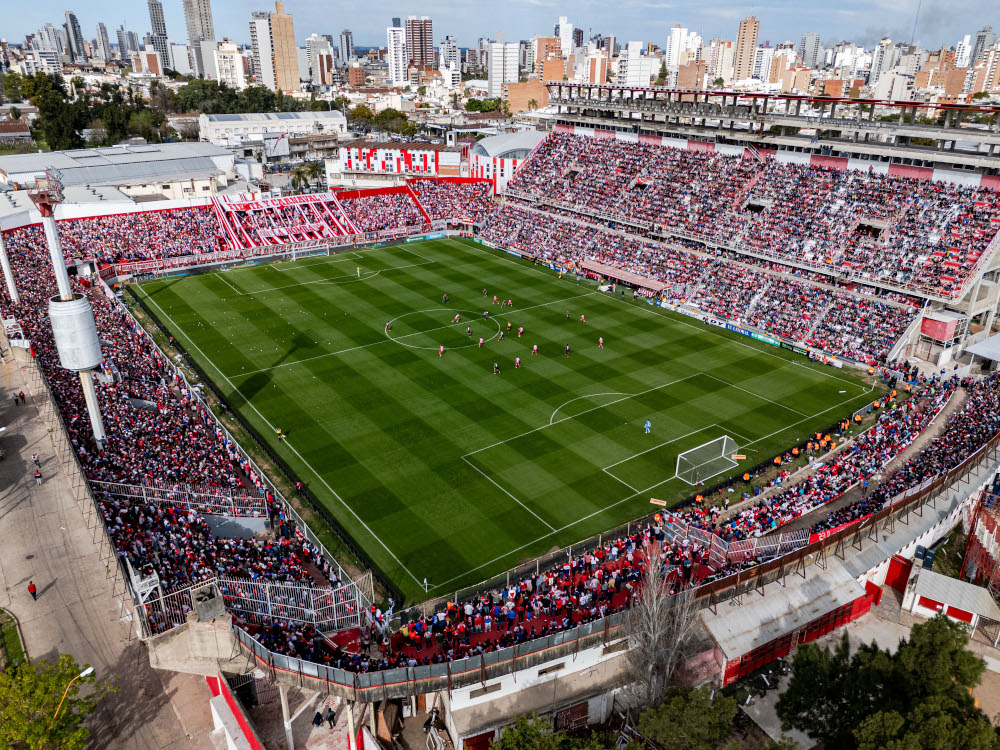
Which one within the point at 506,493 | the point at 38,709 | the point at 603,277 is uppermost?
the point at 38,709

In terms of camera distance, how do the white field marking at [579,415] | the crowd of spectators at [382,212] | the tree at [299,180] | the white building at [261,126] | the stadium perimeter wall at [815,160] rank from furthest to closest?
the white building at [261,126] < the tree at [299,180] < the crowd of spectators at [382,212] < the stadium perimeter wall at [815,160] < the white field marking at [579,415]

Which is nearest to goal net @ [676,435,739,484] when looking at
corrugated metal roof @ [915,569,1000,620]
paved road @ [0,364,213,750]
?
corrugated metal roof @ [915,569,1000,620]

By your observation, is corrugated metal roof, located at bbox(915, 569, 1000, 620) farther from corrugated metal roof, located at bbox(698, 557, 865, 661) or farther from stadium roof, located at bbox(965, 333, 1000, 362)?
stadium roof, located at bbox(965, 333, 1000, 362)

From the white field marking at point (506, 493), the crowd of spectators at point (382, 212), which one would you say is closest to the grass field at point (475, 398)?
the white field marking at point (506, 493)

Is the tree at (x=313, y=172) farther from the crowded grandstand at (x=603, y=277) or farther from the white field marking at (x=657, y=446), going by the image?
the white field marking at (x=657, y=446)

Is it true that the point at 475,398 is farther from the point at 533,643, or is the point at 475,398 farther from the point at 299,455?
the point at 533,643

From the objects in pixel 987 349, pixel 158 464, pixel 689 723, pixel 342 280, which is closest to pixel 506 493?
pixel 158 464
